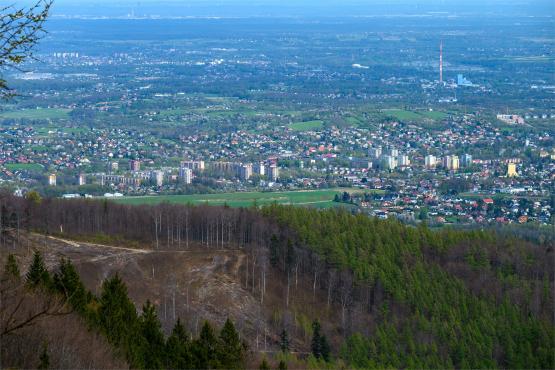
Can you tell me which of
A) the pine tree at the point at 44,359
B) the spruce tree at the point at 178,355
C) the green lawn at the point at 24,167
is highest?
the pine tree at the point at 44,359

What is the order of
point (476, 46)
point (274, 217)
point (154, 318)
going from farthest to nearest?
1. point (476, 46)
2. point (274, 217)
3. point (154, 318)

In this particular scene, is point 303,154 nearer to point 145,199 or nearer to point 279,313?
point 145,199

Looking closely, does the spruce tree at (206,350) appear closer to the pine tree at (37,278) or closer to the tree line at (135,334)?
the tree line at (135,334)

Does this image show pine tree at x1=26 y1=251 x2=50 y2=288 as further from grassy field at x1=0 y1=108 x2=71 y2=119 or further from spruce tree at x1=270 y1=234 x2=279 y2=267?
grassy field at x1=0 y1=108 x2=71 y2=119

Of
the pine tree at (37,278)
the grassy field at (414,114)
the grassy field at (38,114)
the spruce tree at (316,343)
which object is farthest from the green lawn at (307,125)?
the pine tree at (37,278)

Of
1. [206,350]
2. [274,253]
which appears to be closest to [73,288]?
[206,350]

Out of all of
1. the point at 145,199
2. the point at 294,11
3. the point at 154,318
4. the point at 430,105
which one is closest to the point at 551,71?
the point at 430,105
